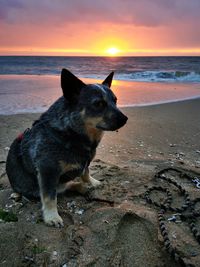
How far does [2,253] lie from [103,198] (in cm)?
148

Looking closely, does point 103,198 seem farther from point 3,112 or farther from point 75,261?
point 3,112

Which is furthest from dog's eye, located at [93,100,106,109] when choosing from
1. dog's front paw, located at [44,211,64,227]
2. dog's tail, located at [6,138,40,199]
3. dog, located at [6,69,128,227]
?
dog's front paw, located at [44,211,64,227]

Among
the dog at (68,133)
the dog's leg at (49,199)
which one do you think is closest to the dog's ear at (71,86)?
the dog at (68,133)

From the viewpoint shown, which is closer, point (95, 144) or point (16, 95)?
point (95, 144)

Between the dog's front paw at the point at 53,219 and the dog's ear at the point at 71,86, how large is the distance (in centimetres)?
134

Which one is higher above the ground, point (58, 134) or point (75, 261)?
point (58, 134)

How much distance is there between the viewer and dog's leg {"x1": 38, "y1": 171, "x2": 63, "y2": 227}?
11.6 ft

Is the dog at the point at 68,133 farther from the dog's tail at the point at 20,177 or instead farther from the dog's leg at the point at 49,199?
the dog's tail at the point at 20,177

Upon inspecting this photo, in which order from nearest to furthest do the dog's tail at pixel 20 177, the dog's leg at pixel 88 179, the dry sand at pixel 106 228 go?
the dry sand at pixel 106 228 < the dog's tail at pixel 20 177 < the dog's leg at pixel 88 179

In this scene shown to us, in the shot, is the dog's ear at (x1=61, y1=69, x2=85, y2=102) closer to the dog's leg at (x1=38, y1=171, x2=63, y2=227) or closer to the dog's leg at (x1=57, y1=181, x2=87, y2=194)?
the dog's leg at (x1=38, y1=171, x2=63, y2=227)

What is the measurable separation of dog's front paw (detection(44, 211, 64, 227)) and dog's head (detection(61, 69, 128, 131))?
1109 millimetres

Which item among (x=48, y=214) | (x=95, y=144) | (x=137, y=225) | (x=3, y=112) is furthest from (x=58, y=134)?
(x=3, y=112)

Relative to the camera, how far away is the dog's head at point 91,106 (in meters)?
3.54

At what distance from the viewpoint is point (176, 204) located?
157 inches
